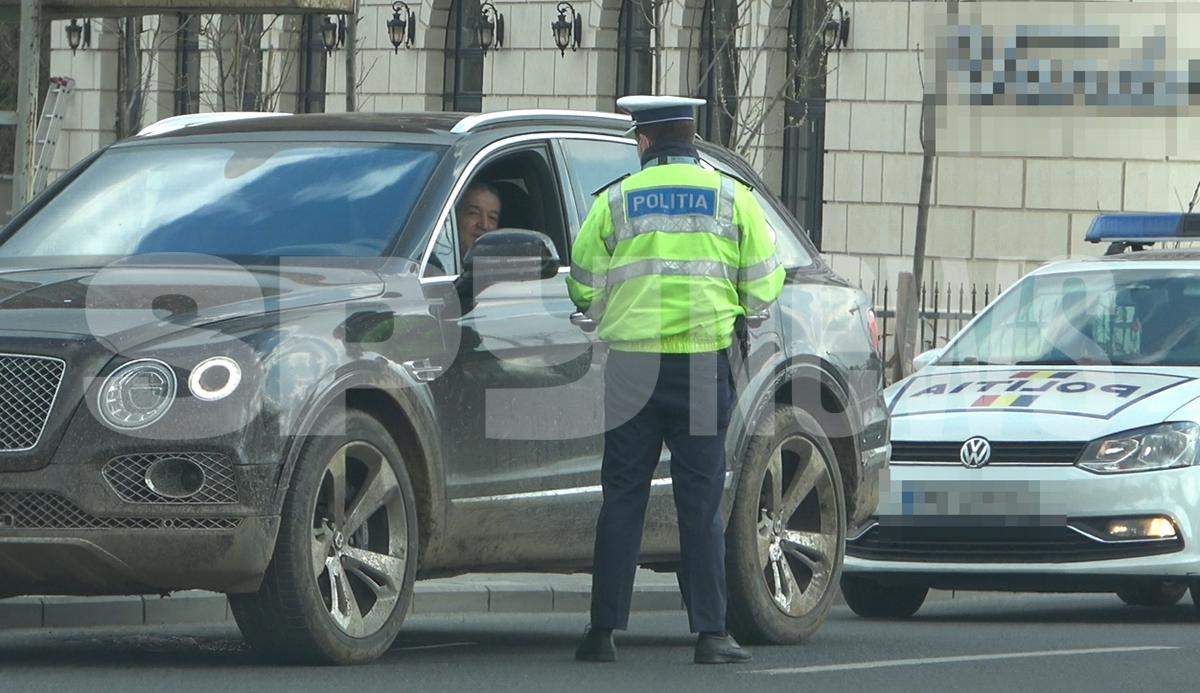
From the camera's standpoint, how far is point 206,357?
6957 millimetres

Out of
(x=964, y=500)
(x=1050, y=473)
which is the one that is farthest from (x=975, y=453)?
(x=1050, y=473)

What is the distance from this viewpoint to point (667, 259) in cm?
773

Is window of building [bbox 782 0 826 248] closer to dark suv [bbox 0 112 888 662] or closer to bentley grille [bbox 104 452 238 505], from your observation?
dark suv [bbox 0 112 888 662]

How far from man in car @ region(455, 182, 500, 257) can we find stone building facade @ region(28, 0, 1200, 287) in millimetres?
10453

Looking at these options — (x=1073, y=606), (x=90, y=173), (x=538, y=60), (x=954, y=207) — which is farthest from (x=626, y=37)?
(x=90, y=173)

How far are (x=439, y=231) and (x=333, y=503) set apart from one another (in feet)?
3.58

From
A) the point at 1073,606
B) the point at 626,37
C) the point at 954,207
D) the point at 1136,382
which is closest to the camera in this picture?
the point at 1136,382

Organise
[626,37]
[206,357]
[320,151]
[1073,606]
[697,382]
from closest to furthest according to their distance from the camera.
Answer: [206,357] → [697,382] → [320,151] → [1073,606] → [626,37]

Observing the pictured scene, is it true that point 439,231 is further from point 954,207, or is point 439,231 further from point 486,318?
point 954,207

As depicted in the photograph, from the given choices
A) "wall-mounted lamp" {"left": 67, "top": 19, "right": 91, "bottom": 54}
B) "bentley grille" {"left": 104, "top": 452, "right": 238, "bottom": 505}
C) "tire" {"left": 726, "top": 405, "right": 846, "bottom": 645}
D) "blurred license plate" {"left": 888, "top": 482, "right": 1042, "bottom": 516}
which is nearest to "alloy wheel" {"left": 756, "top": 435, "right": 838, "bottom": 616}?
"tire" {"left": 726, "top": 405, "right": 846, "bottom": 645}

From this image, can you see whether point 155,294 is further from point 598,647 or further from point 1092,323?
point 1092,323

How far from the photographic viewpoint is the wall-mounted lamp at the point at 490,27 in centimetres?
3033

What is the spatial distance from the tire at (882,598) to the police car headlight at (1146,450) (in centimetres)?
123

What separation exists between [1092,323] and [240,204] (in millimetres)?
5147
